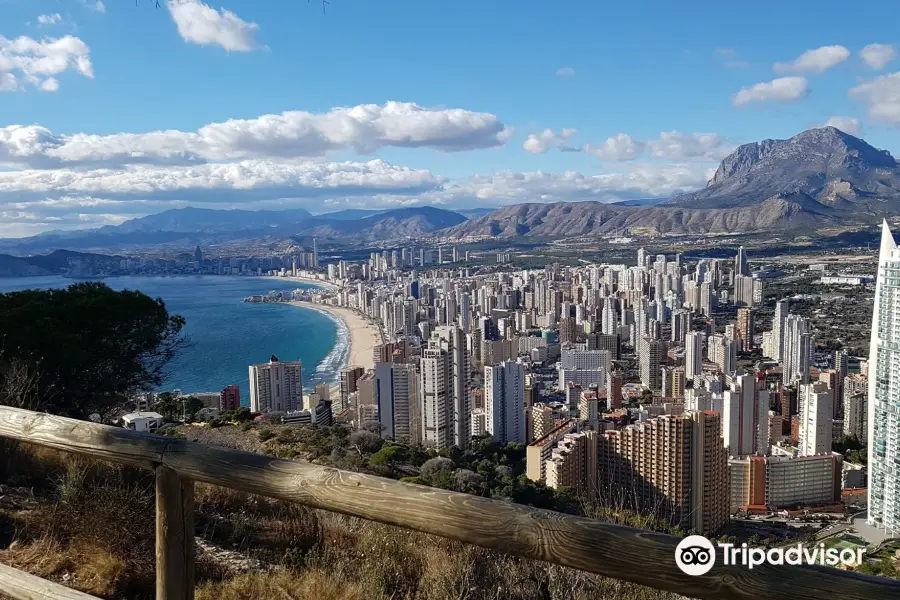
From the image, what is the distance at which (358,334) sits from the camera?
91.2 ft

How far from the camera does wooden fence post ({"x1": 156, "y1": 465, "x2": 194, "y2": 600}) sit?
32.6 inches

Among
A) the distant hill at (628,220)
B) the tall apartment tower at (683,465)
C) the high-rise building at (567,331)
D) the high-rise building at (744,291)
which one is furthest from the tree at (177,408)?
the distant hill at (628,220)

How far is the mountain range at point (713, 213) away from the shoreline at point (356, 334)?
92.1 ft

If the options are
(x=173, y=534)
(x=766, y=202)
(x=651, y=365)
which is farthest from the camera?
(x=766, y=202)

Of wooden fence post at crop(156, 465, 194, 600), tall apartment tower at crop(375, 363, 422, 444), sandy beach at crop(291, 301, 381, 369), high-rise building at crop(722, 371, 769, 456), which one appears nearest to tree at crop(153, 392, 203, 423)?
wooden fence post at crop(156, 465, 194, 600)

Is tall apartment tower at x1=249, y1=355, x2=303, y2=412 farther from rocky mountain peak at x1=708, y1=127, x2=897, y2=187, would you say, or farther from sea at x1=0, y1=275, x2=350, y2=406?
rocky mountain peak at x1=708, y1=127, x2=897, y2=187

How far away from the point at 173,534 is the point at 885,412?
9.17 metres

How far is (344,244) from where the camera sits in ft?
285

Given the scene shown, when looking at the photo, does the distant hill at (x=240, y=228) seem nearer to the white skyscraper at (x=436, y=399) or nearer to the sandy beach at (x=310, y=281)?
the sandy beach at (x=310, y=281)

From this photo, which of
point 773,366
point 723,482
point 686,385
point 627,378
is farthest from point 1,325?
point 773,366

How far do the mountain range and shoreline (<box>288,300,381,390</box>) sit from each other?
28057 mm

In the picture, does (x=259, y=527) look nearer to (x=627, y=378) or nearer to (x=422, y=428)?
(x=422, y=428)

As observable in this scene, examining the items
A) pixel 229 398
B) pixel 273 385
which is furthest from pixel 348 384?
pixel 229 398

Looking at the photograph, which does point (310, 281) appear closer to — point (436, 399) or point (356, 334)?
point (356, 334)
